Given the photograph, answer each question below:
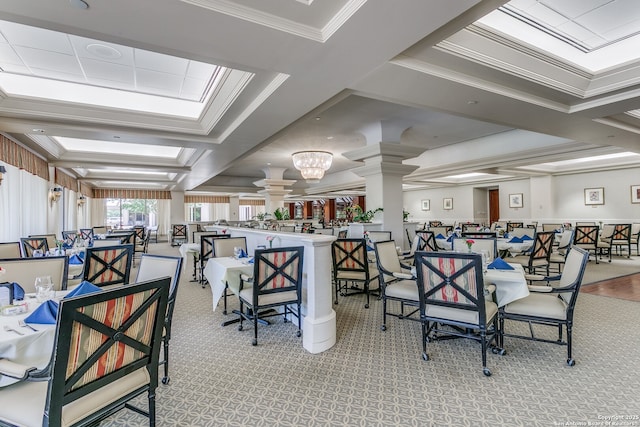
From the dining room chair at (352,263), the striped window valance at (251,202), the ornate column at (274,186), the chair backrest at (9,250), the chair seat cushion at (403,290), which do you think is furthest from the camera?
the striped window valance at (251,202)

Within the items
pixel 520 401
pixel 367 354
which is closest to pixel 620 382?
pixel 520 401

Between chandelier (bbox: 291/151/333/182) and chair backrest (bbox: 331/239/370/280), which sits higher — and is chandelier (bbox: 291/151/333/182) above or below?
above

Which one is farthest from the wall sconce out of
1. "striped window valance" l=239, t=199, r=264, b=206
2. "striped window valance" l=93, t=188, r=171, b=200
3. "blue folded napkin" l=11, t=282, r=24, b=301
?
"striped window valance" l=239, t=199, r=264, b=206

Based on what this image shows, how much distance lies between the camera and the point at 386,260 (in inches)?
146

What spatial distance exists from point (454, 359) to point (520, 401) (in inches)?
25.5

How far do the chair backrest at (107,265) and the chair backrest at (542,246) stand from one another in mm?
5995

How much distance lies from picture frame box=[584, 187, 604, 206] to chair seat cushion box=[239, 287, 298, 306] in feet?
39.1

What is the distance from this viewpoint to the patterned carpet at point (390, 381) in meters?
2.00

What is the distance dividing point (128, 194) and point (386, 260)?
16352mm

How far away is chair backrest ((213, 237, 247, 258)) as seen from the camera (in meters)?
4.62

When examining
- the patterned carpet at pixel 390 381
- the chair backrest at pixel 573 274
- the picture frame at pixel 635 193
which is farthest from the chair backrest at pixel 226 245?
the picture frame at pixel 635 193

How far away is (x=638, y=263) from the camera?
24.6ft

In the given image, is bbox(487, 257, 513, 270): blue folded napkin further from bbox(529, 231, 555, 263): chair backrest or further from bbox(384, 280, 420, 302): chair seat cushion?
bbox(529, 231, 555, 263): chair backrest

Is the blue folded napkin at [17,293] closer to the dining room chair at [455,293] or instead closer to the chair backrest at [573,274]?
the dining room chair at [455,293]
